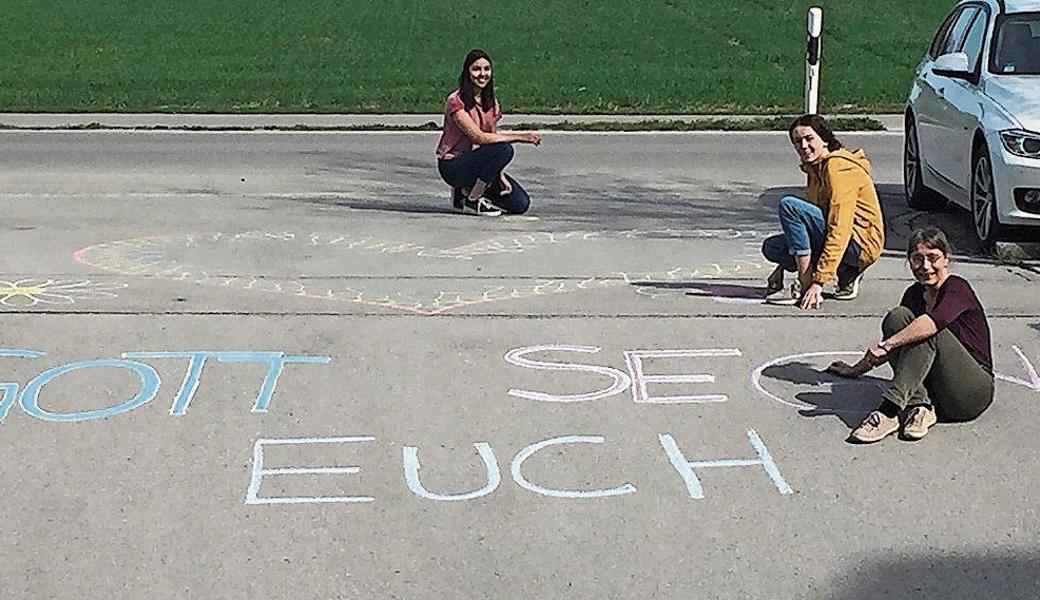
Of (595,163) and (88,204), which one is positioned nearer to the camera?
(88,204)

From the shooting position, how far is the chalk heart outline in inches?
325

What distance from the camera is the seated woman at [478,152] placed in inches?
445

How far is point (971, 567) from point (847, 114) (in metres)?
15.2

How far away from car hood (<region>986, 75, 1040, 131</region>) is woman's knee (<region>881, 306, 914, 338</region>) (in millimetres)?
3895

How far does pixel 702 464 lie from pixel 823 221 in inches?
104

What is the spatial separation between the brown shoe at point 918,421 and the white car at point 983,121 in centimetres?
382

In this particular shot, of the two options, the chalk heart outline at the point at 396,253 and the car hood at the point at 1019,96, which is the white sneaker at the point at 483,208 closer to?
the chalk heart outline at the point at 396,253

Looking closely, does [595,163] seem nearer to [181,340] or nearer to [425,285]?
[425,285]

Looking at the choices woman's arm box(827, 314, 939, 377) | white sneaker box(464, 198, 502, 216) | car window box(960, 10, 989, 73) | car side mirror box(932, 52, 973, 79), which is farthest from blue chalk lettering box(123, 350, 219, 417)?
car window box(960, 10, 989, 73)

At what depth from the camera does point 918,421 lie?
19.0 feet

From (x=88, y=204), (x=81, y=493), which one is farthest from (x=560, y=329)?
(x=88, y=204)

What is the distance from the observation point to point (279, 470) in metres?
5.48

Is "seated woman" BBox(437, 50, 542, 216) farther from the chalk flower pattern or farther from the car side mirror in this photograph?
the chalk flower pattern

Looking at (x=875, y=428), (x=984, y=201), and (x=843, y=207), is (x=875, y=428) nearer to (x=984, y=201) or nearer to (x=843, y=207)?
(x=843, y=207)
